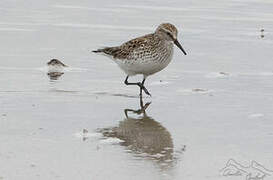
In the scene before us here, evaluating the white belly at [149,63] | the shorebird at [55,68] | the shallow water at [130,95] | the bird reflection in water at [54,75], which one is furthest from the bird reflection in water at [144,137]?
the shorebird at [55,68]

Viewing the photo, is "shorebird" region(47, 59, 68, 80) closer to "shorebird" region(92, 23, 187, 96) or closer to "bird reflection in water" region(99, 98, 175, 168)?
"shorebird" region(92, 23, 187, 96)

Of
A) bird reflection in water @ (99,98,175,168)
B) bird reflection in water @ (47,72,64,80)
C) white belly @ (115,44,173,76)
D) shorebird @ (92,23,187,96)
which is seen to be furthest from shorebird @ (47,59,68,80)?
bird reflection in water @ (99,98,175,168)

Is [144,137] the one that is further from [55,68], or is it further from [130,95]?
[55,68]

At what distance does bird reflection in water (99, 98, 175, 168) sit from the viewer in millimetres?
7613

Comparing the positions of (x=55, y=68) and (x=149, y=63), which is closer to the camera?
(x=149, y=63)

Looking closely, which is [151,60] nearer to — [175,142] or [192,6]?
[175,142]

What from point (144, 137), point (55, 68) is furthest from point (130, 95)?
point (144, 137)

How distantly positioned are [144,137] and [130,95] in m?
2.26

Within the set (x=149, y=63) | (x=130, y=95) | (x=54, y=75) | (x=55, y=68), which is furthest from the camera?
(x=55, y=68)

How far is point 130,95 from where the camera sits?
1053 centimetres

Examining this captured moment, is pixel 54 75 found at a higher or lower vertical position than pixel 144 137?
higher

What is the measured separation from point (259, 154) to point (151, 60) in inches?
135

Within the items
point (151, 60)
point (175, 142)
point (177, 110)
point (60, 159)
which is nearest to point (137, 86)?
point (151, 60)

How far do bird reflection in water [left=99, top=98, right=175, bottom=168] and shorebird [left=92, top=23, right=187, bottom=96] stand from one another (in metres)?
1.38
